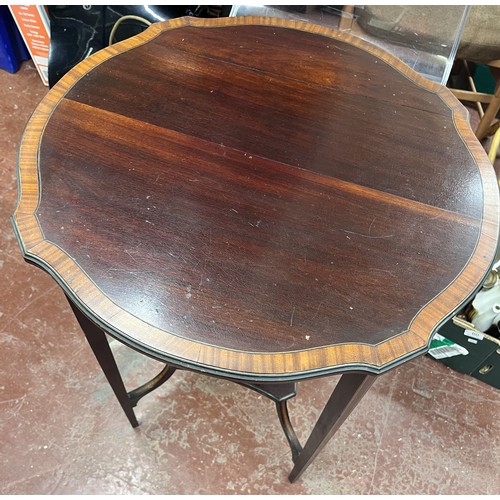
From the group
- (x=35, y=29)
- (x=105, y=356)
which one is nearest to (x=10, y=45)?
(x=35, y=29)

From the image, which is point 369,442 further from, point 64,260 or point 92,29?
point 92,29

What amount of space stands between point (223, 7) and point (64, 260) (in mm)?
1501

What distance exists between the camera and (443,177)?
30.8 inches

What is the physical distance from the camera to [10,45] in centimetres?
180

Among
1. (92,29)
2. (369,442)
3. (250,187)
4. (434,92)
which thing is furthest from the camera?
(92,29)

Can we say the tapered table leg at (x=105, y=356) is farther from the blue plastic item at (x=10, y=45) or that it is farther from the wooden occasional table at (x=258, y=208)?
the blue plastic item at (x=10, y=45)

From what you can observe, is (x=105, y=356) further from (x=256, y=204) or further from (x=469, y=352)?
(x=469, y=352)

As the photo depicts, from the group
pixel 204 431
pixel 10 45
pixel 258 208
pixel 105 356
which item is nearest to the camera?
pixel 258 208

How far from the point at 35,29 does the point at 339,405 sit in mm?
1625

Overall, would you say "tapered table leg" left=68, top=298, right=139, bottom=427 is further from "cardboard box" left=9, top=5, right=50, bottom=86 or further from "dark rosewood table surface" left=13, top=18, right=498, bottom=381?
"cardboard box" left=9, top=5, right=50, bottom=86

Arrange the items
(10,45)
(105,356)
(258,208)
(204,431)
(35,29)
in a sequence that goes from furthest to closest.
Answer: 1. (10,45)
2. (35,29)
3. (204,431)
4. (105,356)
5. (258,208)

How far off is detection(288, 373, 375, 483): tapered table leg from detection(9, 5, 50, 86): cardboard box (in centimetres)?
156

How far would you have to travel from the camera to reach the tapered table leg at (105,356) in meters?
0.78

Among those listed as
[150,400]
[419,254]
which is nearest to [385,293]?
[419,254]
